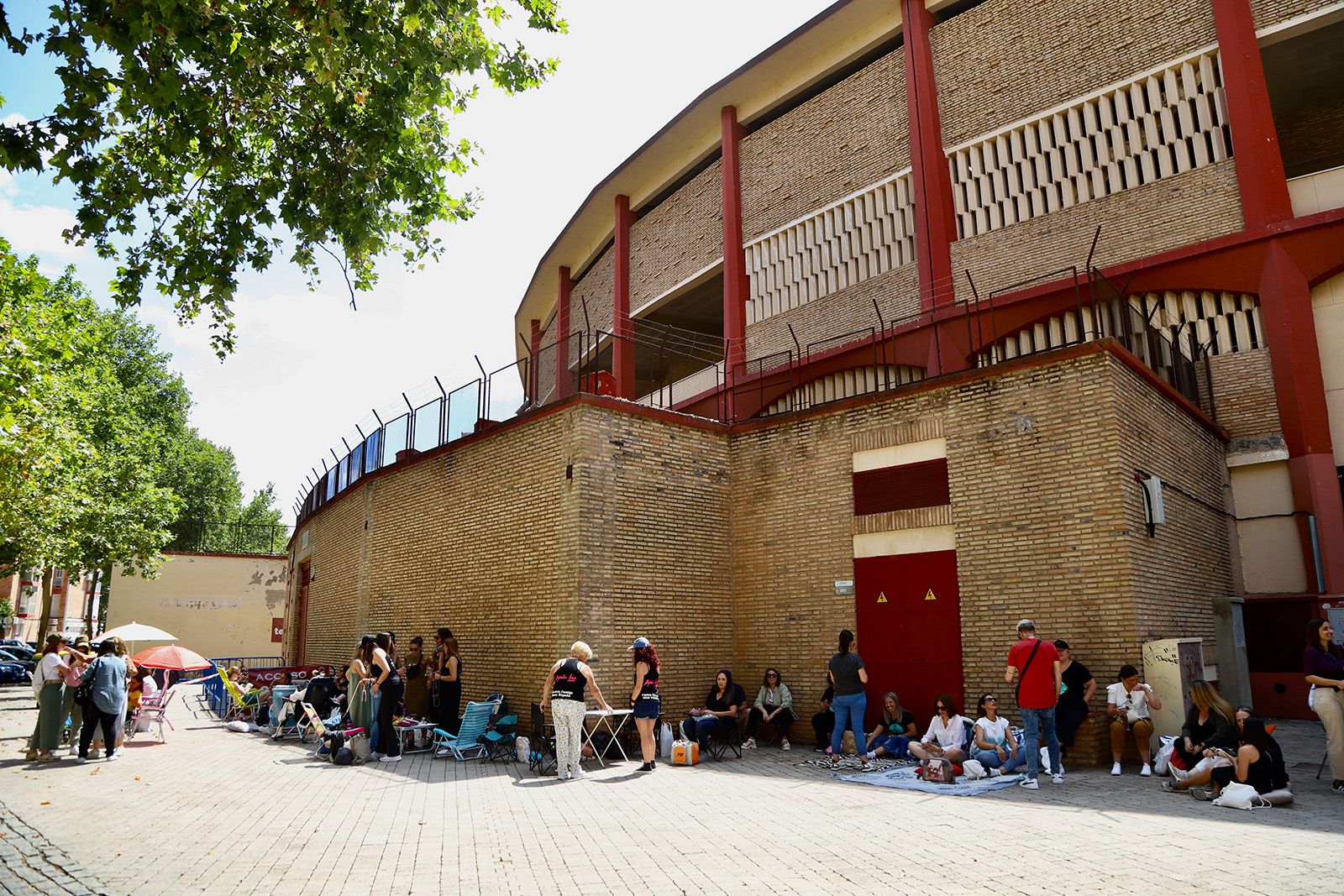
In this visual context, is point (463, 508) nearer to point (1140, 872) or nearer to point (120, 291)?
point (120, 291)

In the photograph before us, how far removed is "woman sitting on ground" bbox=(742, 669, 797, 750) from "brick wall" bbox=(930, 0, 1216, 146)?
43.4 ft

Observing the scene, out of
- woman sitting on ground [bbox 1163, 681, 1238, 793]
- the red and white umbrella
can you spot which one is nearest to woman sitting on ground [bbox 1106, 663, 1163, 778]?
woman sitting on ground [bbox 1163, 681, 1238, 793]

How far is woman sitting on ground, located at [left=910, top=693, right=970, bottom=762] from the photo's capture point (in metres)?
9.59

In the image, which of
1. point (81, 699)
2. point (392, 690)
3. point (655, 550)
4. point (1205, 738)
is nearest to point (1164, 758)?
point (1205, 738)

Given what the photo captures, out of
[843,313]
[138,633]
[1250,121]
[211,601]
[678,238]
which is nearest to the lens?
[1250,121]

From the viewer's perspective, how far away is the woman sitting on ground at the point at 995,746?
9.36 metres

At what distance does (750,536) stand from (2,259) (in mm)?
13125

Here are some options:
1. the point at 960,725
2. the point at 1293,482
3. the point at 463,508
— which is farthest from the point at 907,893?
the point at 1293,482

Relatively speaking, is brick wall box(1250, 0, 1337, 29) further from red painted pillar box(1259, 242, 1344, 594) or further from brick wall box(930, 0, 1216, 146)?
A: red painted pillar box(1259, 242, 1344, 594)

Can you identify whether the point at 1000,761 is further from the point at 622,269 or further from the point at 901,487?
the point at 622,269

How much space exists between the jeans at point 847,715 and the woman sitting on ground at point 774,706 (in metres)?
1.75

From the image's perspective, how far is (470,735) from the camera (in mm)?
11078

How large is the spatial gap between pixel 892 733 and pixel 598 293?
23.4m

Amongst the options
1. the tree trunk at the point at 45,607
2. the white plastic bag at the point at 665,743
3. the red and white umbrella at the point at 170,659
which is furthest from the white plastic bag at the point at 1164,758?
the tree trunk at the point at 45,607
